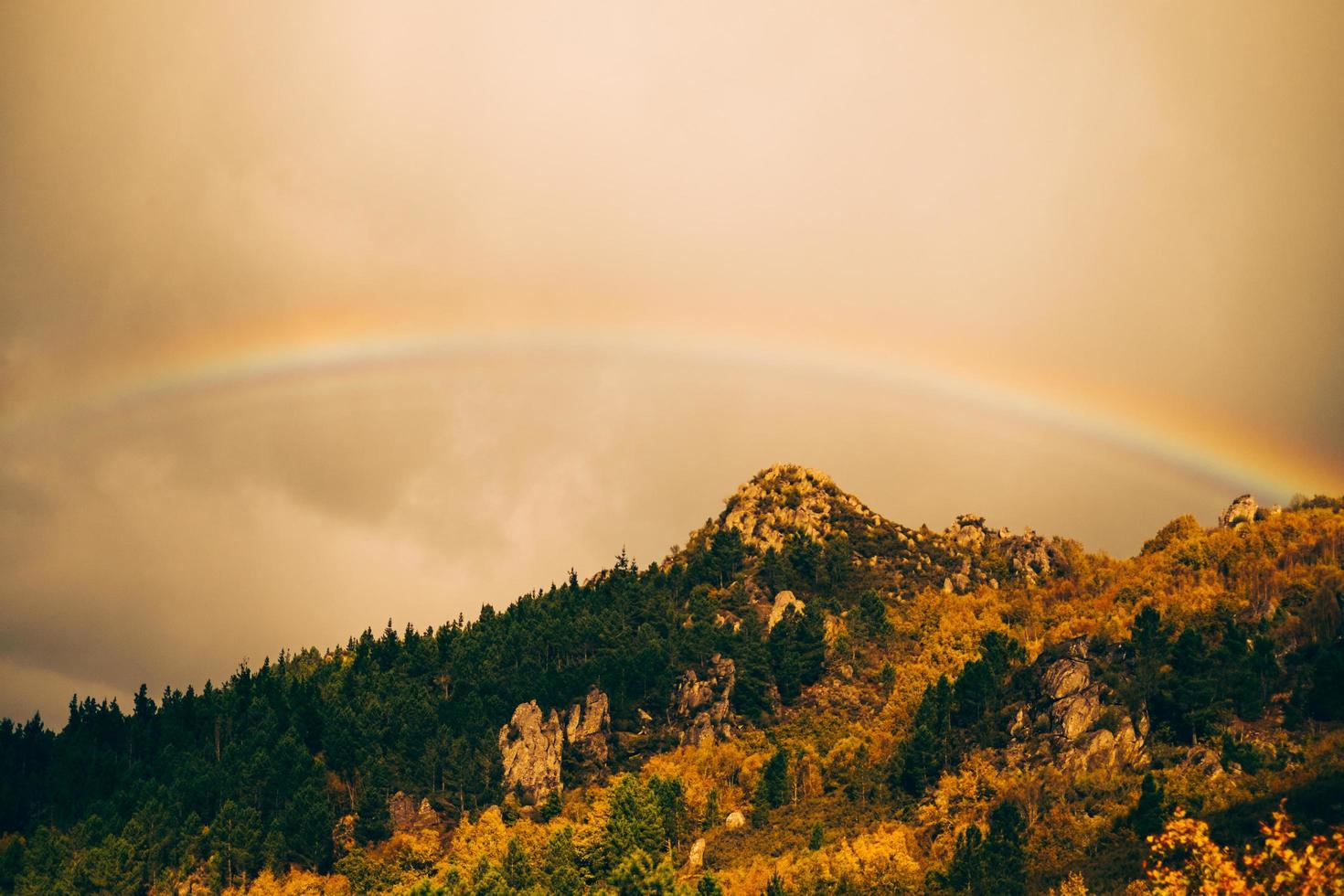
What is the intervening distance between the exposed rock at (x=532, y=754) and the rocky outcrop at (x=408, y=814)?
13.4 meters

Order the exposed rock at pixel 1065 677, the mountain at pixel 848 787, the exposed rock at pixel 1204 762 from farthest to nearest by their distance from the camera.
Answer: the exposed rock at pixel 1065 677
the exposed rock at pixel 1204 762
the mountain at pixel 848 787

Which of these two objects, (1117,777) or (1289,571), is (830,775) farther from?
(1289,571)

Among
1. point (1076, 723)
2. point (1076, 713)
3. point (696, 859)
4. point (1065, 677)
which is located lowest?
point (696, 859)

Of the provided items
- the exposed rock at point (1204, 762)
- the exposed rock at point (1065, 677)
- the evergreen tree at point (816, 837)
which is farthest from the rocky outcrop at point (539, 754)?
the exposed rock at point (1204, 762)

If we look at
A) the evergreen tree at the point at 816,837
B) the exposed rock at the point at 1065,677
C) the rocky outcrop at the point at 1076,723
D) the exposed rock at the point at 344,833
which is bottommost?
the exposed rock at the point at 344,833

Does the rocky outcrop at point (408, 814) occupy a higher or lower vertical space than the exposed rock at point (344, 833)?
higher

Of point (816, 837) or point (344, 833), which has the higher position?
point (816, 837)

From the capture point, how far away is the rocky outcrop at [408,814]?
178m

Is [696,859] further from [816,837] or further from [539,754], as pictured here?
[539,754]

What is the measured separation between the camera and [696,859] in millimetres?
150875

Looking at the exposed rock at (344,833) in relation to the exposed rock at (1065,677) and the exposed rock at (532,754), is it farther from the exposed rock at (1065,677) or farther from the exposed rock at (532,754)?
the exposed rock at (1065,677)

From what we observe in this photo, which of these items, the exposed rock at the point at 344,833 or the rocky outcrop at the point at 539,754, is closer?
the exposed rock at the point at 344,833

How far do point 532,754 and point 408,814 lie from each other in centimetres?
2261

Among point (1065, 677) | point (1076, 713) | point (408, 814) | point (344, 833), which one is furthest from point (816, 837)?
point (344, 833)
